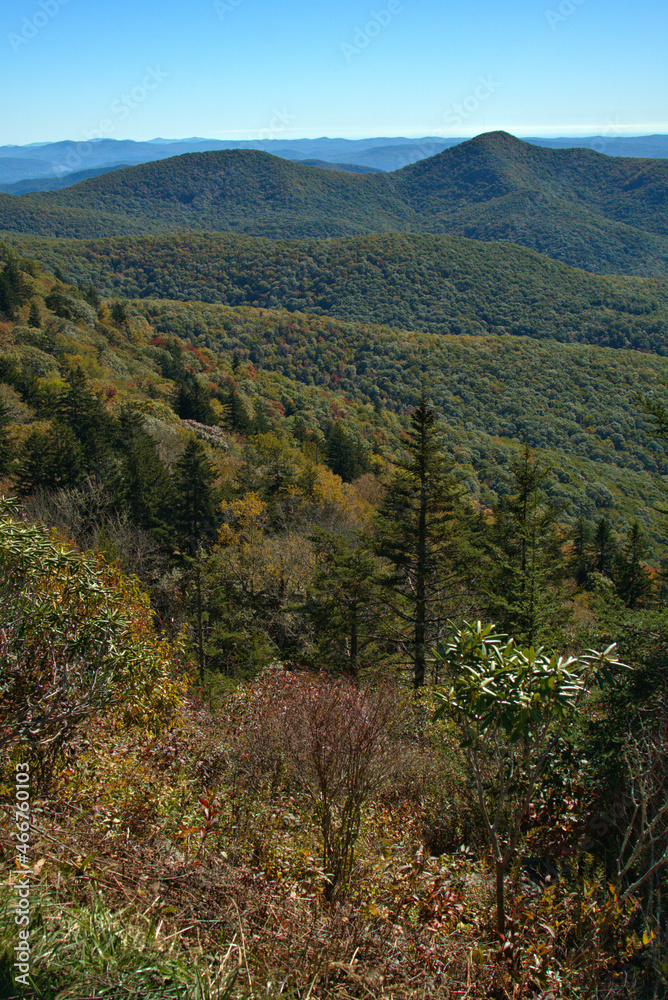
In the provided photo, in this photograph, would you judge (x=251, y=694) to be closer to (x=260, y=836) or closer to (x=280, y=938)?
(x=260, y=836)

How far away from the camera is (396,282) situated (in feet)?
452

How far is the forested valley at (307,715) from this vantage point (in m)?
3.06

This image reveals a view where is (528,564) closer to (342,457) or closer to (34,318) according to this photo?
(342,457)

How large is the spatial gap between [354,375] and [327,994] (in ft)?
307

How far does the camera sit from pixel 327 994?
2895mm

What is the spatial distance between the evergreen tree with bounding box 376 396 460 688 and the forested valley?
88 millimetres

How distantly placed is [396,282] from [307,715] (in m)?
145

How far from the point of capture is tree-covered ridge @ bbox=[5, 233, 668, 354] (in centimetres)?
12369

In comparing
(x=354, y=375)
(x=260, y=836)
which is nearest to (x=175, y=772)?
(x=260, y=836)

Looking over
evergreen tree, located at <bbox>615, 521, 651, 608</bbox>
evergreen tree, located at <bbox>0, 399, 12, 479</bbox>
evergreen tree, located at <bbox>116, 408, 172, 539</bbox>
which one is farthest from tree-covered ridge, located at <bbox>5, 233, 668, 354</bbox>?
evergreen tree, located at <bbox>615, 521, 651, 608</bbox>

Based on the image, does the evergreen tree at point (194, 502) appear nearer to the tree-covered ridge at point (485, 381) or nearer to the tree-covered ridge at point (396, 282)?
the tree-covered ridge at point (485, 381)

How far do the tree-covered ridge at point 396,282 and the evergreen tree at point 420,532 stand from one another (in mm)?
117411

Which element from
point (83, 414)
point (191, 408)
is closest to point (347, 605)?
point (83, 414)

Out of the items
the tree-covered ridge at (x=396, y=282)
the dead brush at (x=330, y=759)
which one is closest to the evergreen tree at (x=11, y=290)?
the dead brush at (x=330, y=759)
